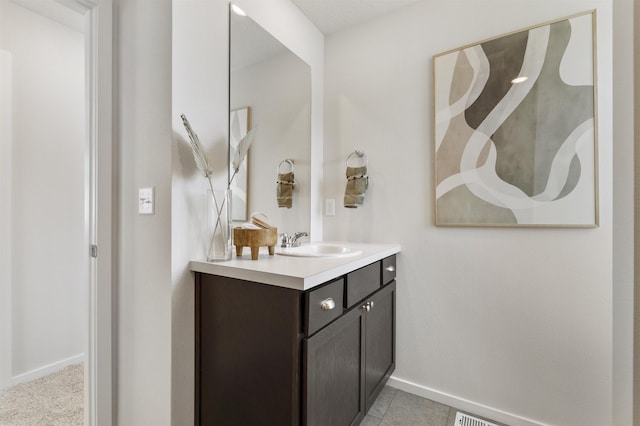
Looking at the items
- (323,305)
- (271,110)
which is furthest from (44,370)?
(271,110)

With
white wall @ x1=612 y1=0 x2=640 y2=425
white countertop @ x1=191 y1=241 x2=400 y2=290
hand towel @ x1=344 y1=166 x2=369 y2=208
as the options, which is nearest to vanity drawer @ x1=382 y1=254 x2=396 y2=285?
white countertop @ x1=191 y1=241 x2=400 y2=290

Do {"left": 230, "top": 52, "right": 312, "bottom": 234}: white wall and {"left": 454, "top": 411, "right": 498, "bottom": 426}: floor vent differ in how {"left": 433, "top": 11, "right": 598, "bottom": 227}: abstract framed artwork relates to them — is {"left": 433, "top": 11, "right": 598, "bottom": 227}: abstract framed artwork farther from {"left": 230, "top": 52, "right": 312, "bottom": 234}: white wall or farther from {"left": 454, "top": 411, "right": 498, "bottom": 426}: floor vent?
{"left": 454, "top": 411, "right": 498, "bottom": 426}: floor vent


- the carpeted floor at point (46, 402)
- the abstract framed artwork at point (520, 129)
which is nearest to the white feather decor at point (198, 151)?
the abstract framed artwork at point (520, 129)

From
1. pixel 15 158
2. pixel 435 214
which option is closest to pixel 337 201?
pixel 435 214

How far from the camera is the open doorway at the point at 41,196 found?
1.88 metres

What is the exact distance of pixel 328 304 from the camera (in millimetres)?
1146

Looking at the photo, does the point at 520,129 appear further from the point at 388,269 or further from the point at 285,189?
the point at 285,189

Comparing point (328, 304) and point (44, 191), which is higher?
point (44, 191)

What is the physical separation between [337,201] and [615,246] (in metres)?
1.71

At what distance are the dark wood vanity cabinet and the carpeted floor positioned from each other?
969 millimetres

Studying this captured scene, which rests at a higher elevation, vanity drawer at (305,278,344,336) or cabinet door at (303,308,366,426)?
vanity drawer at (305,278,344,336)

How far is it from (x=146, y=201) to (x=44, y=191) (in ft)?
4.70

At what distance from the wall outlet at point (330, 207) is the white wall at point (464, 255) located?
0.04 metres

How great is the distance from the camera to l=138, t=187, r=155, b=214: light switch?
4.08 feet
